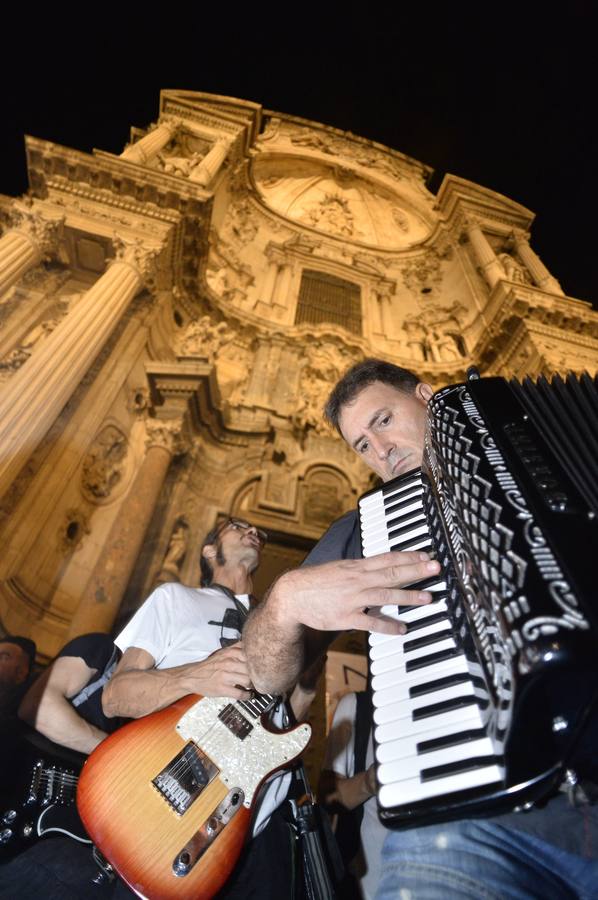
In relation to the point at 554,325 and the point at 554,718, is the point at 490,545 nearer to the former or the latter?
the point at 554,718

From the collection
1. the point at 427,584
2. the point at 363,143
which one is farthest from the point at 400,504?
the point at 363,143

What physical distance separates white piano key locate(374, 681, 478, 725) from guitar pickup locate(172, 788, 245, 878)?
935 mm

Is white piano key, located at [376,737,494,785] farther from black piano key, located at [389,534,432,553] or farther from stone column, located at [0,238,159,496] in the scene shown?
stone column, located at [0,238,159,496]

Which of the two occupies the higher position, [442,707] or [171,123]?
[171,123]

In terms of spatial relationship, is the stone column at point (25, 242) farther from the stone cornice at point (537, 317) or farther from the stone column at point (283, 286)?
the stone cornice at point (537, 317)

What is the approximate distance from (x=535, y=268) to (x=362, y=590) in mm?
15363

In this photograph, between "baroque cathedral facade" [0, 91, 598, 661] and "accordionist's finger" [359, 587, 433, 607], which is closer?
"accordionist's finger" [359, 587, 433, 607]

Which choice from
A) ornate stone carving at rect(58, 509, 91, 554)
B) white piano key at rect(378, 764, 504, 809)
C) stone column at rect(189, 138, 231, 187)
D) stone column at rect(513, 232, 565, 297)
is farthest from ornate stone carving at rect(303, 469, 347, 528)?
stone column at rect(513, 232, 565, 297)

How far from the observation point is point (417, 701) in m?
1.33

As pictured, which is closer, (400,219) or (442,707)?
(442,707)

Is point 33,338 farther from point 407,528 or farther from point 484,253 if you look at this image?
point 484,253

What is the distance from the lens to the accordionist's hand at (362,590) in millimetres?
1508

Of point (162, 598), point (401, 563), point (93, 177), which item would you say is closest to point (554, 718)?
point (401, 563)

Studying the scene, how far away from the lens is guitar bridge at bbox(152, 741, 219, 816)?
5.82ft
